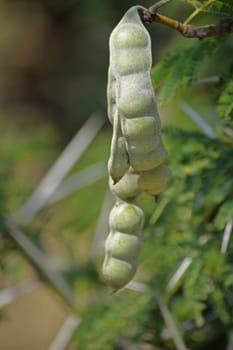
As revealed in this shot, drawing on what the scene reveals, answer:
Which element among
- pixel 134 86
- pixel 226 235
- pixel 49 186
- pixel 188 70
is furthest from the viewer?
pixel 49 186

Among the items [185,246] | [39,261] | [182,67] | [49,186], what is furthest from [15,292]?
[182,67]

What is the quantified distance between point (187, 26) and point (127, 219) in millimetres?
199

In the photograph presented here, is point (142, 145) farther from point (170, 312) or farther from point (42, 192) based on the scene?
point (42, 192)

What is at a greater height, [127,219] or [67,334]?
[127,219]

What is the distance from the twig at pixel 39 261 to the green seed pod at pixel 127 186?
0.69m

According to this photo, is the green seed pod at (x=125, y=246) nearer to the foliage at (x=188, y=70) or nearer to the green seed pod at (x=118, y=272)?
the green seed pod at (x=118, y=272)

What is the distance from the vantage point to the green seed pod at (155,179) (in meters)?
0.87

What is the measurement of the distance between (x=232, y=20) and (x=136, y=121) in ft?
0.57

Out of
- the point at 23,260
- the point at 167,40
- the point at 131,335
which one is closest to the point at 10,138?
the point at 23,260

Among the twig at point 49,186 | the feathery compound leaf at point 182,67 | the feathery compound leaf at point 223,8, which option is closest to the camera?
the feathery compound leaf at point 223,8

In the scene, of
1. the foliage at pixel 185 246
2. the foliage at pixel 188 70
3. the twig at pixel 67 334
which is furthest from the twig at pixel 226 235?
the twig at pixel 67 334

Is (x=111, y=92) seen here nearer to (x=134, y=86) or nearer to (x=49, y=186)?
(x=134, y=86)

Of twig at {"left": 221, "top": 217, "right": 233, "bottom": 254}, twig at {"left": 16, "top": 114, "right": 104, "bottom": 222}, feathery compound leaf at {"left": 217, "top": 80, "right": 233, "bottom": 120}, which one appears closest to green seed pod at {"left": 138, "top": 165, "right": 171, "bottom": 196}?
feathery compound leaf at {"left": 217, "top": 80, "right": 233, "bottom": 120}

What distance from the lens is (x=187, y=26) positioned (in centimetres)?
89
